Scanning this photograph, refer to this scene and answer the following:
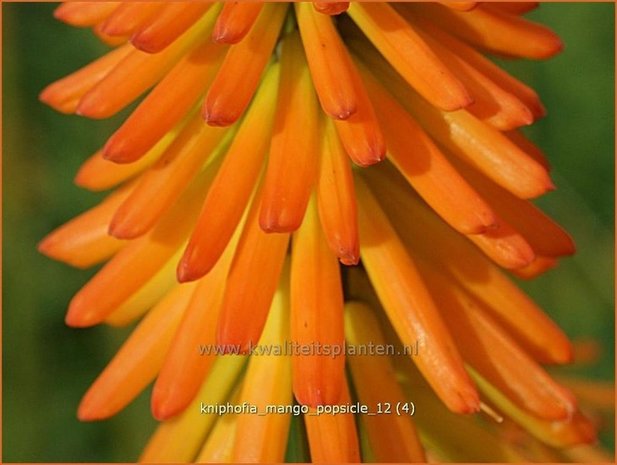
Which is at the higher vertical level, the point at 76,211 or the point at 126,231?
the point at 126,231

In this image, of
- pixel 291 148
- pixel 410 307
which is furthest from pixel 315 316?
pixel 291 148

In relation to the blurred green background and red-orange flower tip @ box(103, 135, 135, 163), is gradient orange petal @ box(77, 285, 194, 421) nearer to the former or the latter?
red-orange flower tip @ box(103, 135, 135, 163)

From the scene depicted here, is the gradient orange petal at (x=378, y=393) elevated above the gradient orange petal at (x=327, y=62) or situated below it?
below

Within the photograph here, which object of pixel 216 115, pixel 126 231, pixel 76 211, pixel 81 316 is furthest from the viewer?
pixel 76 211

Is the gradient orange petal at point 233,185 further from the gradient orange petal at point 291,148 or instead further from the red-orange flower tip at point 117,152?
the red-orange flower tip at point 117,152

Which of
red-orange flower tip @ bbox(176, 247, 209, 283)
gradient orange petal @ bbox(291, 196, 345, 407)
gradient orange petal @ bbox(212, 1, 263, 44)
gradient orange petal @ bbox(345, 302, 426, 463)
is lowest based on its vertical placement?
gradient orange petal @ bbox(345, 302, 426, 463)

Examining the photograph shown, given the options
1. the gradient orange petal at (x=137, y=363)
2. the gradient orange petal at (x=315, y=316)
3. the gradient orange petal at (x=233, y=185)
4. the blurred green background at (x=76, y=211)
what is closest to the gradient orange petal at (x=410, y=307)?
the gradient orange petal at (x=315, y=316)

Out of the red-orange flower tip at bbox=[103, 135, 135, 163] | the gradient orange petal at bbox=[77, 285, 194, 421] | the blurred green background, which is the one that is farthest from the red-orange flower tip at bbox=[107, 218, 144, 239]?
the blurred green background

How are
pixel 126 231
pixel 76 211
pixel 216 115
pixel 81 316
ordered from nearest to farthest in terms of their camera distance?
1. pixel 216 115
2. pixel 126 231
3. pixel 81 316
4. pixel 76 211

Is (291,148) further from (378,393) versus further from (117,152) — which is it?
(378,393)
